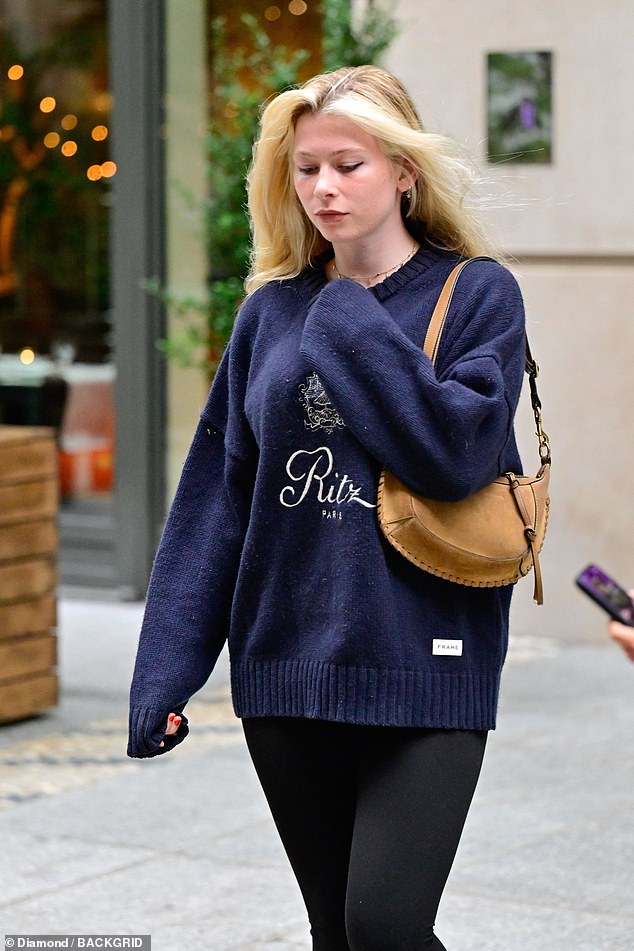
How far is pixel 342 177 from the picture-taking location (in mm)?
2744

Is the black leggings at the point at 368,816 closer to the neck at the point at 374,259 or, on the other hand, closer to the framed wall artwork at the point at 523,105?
the neck at the point at 374,259

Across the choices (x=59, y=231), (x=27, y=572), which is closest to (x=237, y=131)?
(x=59, y=231)

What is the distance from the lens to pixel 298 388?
274 cm

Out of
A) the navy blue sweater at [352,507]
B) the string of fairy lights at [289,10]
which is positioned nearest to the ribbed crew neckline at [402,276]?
the navy blue sweater at [352,507]

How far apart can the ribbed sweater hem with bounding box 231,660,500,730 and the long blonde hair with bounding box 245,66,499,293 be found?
717 mm

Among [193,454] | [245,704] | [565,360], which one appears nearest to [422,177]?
[193,454]

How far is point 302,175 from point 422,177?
21cm

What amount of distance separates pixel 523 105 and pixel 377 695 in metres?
5.92

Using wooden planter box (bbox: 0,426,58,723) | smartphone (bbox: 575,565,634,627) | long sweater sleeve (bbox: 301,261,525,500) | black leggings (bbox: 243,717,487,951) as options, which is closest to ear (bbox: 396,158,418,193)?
long sweater sleeve (bbox: 301,261,525,500)

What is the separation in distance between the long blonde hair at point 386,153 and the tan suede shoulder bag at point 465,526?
0.16 metres

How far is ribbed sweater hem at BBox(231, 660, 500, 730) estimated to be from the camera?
267 centimetres

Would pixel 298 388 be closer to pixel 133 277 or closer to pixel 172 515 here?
pixel 172 515

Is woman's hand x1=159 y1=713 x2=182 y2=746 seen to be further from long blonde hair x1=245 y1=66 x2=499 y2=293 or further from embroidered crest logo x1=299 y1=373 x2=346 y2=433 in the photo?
long blonde hair x1=245 y1=66 x2=499 y2=293

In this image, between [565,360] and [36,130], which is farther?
[36,130]
